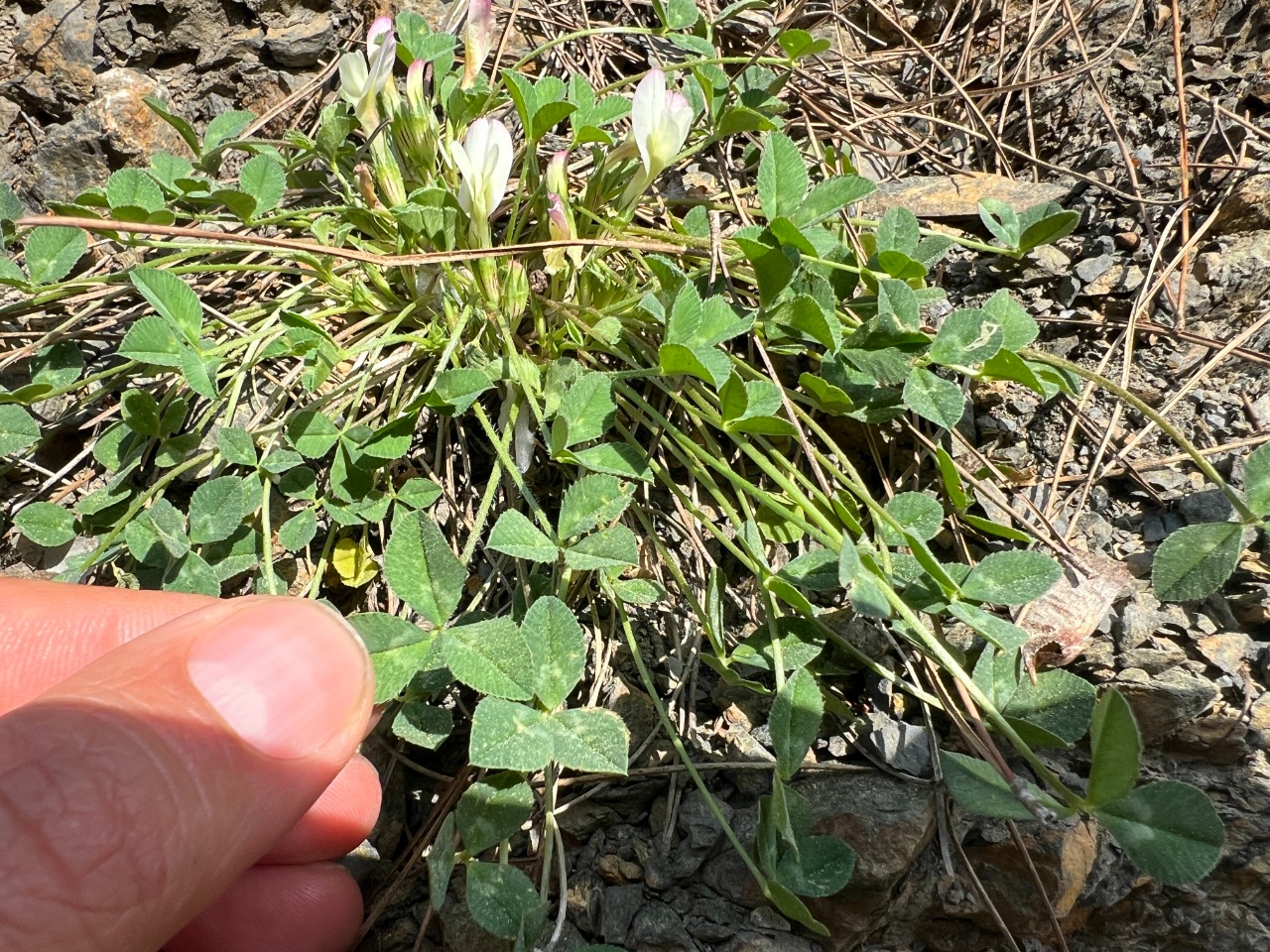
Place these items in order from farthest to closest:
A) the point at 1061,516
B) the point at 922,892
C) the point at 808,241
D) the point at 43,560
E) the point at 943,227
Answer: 1. the point at 943,227
2. the point at 43,560
3. the point at 1061,516
4. the point at 808,241
5. the point at 922,892

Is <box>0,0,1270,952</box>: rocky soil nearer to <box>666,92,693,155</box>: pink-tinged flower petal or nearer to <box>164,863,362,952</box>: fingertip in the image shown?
<box>164,863,362,952</box>: fingertip

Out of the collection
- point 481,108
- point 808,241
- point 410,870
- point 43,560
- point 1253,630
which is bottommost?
point 410,870

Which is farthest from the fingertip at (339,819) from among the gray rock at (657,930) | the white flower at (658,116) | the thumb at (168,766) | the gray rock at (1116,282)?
the gray rock at (1116,282)

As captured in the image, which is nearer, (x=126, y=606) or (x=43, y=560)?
(x=126, y=606)

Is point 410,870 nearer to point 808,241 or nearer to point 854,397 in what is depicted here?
point 854,397

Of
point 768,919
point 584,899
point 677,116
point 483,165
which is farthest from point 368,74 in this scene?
point 768,919

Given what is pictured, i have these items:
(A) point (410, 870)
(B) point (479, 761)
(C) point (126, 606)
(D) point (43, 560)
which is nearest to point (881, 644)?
(B) point (479, 761)
